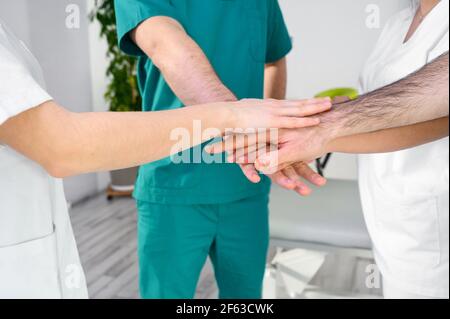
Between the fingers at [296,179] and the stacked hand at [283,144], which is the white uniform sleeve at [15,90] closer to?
the stacked hand at [283,144]

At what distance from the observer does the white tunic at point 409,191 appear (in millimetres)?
722

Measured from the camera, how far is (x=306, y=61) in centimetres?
106

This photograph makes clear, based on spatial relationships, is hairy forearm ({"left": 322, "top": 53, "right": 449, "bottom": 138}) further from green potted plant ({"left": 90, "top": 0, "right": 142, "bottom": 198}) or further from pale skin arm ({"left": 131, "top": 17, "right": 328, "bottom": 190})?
green potted plant ({"left": 90, "top": 0, "right": 142, "bottom": 198})

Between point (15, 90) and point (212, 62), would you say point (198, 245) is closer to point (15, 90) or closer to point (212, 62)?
point (212, 62)

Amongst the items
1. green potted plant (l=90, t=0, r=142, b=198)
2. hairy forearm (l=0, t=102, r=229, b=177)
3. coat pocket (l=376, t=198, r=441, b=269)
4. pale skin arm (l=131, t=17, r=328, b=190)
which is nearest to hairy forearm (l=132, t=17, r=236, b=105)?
pale skin arm (l=131, t=17, r=328, b=190)

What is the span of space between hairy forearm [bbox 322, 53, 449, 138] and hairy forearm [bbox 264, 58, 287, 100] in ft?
1.30

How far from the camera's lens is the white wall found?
0.78m

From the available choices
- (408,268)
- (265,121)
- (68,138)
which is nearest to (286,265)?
(408,268)

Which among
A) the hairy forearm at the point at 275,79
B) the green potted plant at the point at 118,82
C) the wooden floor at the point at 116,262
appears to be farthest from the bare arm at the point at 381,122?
the green potted plant at the point at 118,82

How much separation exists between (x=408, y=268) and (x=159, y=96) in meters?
0.52

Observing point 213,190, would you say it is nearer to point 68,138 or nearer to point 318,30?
point 318,30

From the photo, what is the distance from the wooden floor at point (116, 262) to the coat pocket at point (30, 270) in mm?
914

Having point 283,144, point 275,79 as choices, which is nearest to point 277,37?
point 275,79

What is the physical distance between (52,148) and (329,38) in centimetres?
56
